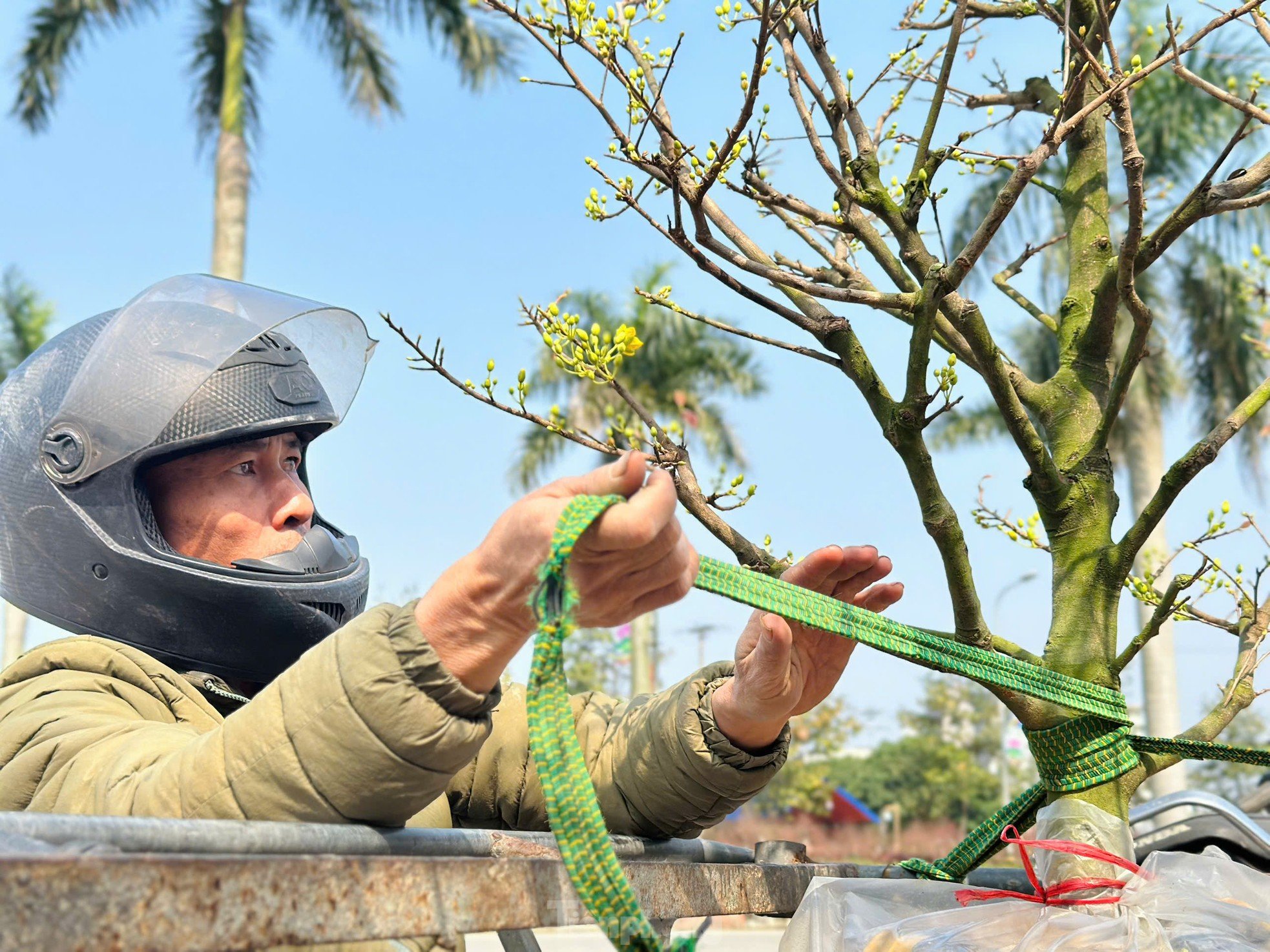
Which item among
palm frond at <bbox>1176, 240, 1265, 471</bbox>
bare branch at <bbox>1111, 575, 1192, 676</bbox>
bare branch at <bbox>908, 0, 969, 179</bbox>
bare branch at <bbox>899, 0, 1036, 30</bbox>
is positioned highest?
palm frond at <bbox>1176, 240, 1265, 471</bbox>

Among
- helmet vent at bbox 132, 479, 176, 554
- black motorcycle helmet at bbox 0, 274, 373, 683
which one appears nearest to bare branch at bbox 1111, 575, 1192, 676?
black motorcycle helmet at bbox 0, 274, 373, 683

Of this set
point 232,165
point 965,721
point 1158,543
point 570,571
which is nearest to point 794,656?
point 570,571

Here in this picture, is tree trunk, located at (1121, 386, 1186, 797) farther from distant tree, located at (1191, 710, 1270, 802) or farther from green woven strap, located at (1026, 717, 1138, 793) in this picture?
green woven strap, located at (1026, 717, 1138, 793)

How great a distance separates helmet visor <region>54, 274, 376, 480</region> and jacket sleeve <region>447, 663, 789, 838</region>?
2.84 feet

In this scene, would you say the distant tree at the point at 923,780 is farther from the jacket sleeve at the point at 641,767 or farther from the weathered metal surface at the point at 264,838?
the weathered metal surface at the point at 264,838

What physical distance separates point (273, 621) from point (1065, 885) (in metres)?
1.43

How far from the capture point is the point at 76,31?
1566 centimetres

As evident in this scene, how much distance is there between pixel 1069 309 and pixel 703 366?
1885 centimetres

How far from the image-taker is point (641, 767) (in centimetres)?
213

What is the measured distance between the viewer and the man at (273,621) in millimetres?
1359

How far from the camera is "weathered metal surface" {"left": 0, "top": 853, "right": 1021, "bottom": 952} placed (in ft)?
2.66

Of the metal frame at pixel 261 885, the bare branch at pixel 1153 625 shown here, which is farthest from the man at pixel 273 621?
the bare branch at pixel 1153 625

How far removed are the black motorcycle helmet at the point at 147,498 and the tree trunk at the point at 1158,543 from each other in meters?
17.6

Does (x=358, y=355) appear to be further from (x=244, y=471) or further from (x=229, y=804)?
(x=229, y=804)
